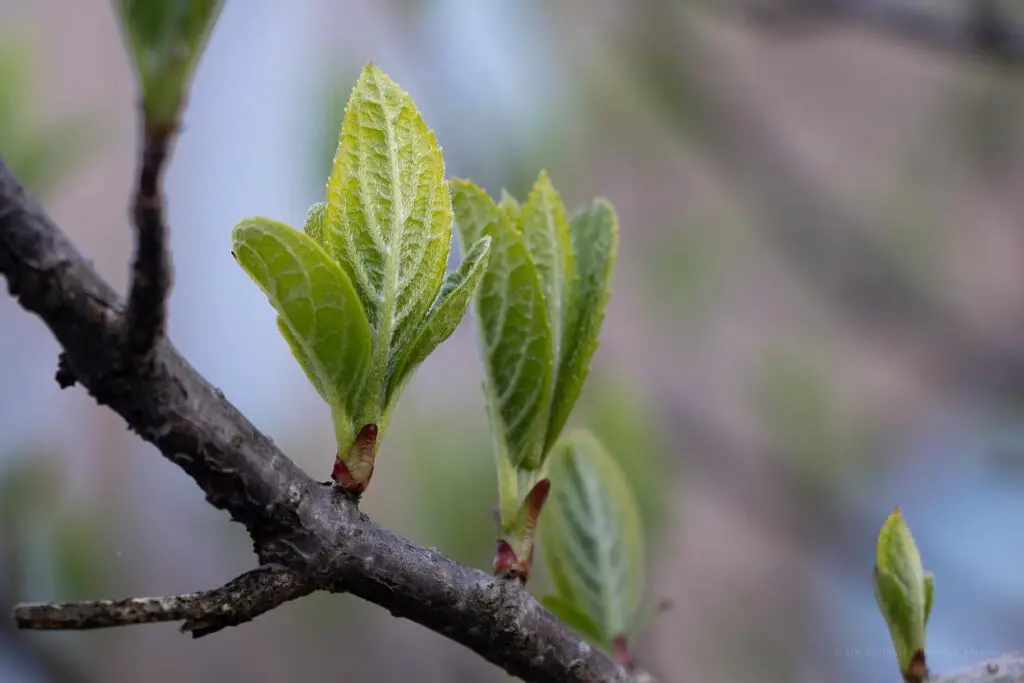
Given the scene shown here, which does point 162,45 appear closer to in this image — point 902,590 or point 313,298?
point 313,298

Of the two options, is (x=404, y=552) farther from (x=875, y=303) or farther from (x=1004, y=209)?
(x=1004, y=209)

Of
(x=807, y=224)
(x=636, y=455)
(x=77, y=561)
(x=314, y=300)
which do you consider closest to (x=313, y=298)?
(x=314, y=300)

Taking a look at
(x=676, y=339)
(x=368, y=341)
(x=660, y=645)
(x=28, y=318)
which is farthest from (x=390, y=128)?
(x=676, y=339)

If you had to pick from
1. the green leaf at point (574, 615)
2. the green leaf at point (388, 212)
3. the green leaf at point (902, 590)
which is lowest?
the green leaf at point (574, 615)

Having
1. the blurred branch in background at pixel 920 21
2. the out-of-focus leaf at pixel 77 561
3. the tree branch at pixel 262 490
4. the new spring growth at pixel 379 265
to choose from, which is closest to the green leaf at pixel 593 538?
the tree branch at pixel 262 490

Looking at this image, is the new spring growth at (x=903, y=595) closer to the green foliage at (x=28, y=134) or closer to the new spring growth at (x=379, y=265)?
the new spring growth at (x=379, y=265)

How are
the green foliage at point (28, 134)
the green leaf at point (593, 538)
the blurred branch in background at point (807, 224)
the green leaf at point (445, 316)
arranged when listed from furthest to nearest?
the blurred branch in background at point (807, 224) < the green foliage at point (28, 134) < the green leaf at point (593, 538) < the green leaf at point (445, 316)

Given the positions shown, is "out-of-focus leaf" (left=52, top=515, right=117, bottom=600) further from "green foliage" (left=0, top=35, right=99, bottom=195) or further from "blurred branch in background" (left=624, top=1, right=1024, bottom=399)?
"blurred branch in background" (left=624, top=1, right=1024, bottom=399)
